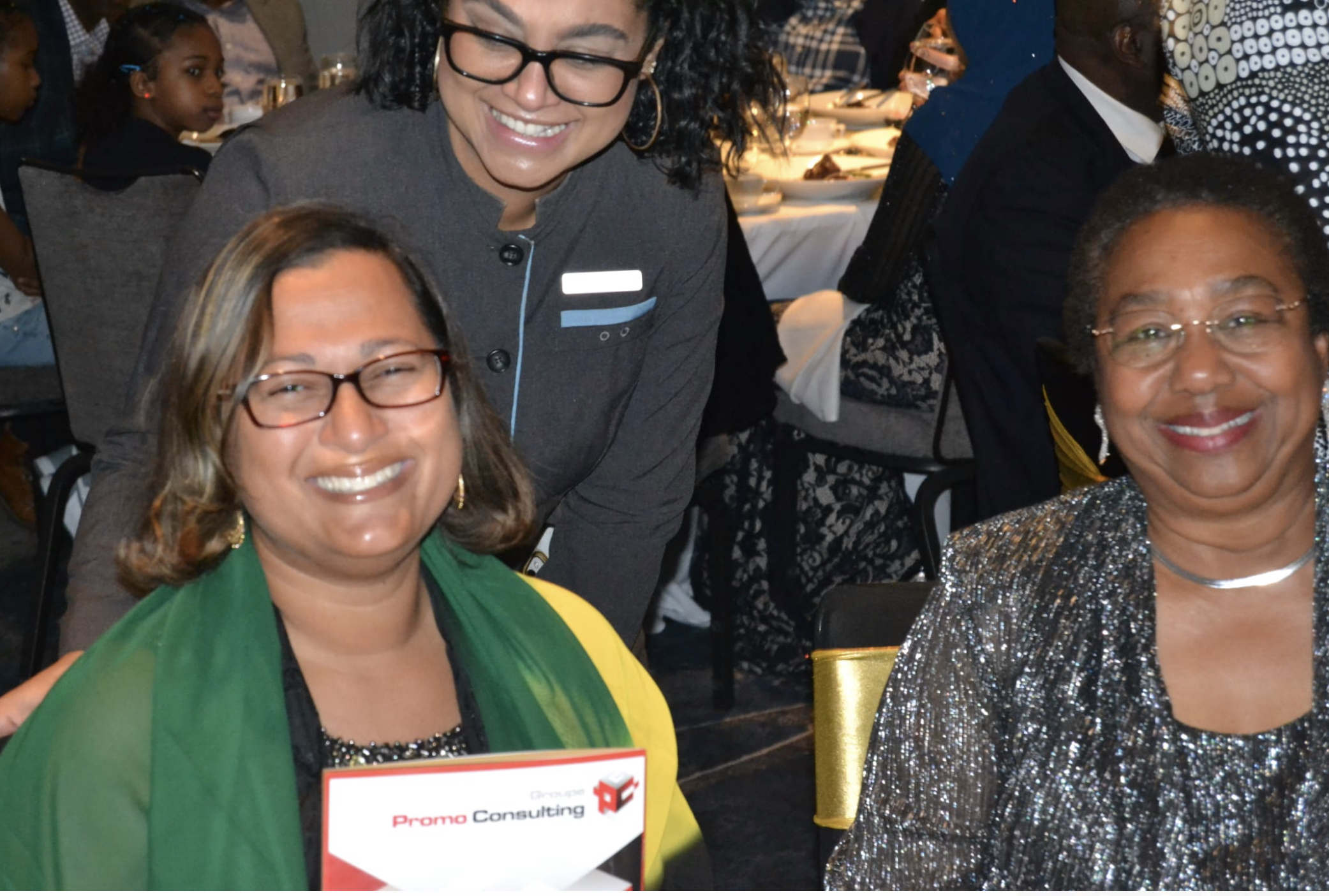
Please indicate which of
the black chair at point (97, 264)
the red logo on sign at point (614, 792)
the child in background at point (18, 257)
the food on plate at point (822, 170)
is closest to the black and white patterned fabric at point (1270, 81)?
the red logo on sign at point (614, 792)

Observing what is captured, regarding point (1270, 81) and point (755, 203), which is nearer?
point (1270, 81)

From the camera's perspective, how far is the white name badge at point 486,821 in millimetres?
1135

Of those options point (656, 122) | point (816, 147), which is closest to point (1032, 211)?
point (656, 122)

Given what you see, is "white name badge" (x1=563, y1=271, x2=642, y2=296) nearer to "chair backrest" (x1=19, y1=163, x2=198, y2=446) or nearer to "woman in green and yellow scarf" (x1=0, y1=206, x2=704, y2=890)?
"woman in green and yellow scarf" (x1=0, y1=206, x2=704, y2=890)

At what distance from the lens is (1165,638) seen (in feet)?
5.42

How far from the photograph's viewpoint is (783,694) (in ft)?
13.0

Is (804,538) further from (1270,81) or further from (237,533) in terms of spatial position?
(237,533)

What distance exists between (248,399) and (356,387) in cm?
11

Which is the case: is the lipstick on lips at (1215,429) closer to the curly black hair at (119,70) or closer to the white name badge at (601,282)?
the white name badge at (601,282)

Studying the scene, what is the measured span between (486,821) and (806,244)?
317 cm

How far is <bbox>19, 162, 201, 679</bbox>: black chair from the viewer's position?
3.36 m

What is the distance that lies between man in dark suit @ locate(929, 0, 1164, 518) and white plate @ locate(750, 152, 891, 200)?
0.99 m

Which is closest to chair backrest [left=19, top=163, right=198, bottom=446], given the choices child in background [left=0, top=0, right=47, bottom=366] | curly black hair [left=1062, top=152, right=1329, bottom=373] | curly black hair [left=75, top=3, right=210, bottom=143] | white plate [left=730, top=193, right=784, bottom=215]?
child in background [left=0, top=0, right=47, bottom=366]

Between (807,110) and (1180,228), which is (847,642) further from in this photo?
(807,110)
